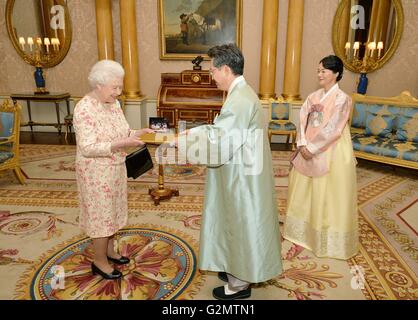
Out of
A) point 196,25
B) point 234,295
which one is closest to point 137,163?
point 234,295

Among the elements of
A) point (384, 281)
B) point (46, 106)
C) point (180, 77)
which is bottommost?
point (384, 281)

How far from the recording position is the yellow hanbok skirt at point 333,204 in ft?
9.67

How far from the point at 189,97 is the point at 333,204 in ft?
15.0

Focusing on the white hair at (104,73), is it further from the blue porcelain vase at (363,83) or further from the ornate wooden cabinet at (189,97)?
the blue porcelain vase at (363,83)

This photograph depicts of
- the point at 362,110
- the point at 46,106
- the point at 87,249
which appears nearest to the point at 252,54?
the point at 362,110

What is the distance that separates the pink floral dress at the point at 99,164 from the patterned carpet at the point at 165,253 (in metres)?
0.54

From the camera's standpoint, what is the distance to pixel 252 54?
747 cm

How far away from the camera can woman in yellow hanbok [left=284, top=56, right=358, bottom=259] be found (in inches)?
114

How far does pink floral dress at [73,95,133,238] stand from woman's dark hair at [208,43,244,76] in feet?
2.84

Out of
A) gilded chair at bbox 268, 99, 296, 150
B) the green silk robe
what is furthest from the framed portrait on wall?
the green silk robe

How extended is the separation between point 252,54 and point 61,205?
513 cm

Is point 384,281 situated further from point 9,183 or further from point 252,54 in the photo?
point 252,54

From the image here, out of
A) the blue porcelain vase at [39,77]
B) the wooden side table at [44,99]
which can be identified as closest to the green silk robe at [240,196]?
the wooden side table at [44,99]

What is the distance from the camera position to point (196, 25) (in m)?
7.33
